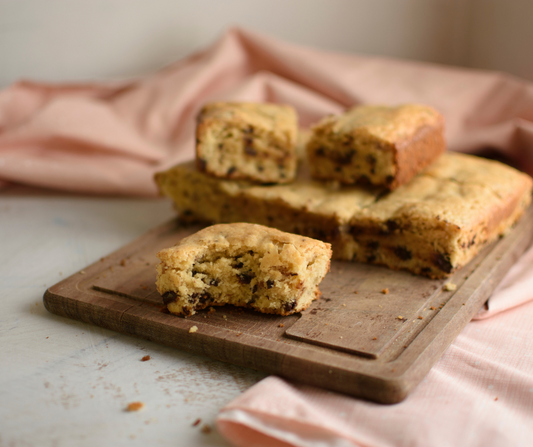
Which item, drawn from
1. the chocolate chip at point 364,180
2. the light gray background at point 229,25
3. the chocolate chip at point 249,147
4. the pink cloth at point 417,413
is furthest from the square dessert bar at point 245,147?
the light gray background at point 229,25

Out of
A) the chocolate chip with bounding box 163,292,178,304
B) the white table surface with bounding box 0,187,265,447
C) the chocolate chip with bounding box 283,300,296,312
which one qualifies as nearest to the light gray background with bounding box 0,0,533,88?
the white table surface with bounding box 0,187,265,447

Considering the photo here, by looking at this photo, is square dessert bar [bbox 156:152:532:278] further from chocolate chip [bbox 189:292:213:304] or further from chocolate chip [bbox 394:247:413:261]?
chocolate chip [bbox 189:292:213:304]

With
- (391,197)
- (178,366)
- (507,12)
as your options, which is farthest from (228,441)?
(507,12)

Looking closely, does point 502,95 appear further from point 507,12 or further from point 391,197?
point 391,197

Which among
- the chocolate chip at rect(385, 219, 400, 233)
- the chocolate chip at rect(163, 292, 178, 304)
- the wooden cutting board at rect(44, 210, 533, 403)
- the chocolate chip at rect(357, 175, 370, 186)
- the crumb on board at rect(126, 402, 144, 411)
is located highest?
the chocolate chip at rect(357, 175, 370, 186)

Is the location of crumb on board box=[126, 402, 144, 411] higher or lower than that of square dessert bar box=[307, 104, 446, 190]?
lower

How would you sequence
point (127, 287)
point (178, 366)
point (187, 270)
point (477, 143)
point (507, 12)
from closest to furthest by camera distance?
point (178, 366) → point (187, 270) → point (127, 287) → point (477, 143) → point (507, 12)

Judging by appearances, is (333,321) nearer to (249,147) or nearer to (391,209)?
(391,209)

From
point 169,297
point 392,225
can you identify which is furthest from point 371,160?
point 169,297
